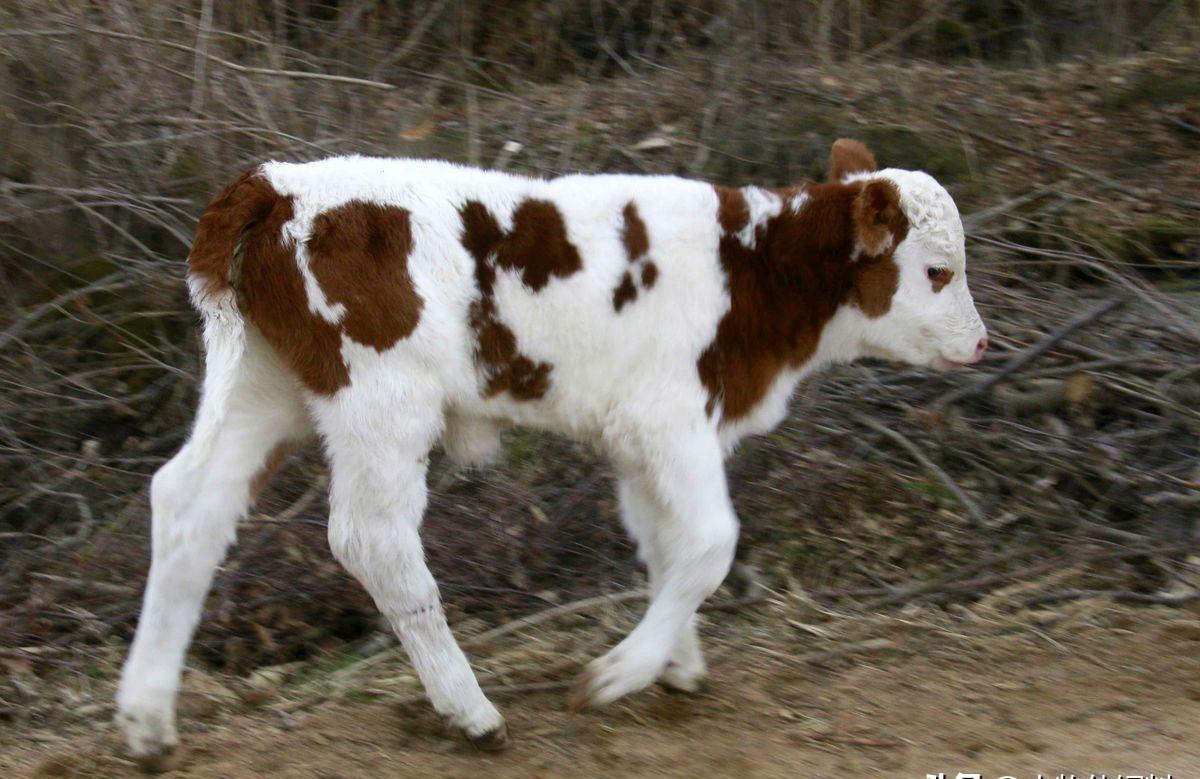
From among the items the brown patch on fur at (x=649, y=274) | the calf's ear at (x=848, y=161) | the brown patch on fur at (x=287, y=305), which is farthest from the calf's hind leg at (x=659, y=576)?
the calf's ear at (x=848, y=161)

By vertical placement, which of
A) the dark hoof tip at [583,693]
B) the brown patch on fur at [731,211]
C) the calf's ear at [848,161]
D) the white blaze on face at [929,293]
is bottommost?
the dark hoof tip at [583,693]

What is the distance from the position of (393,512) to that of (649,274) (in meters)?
1.19

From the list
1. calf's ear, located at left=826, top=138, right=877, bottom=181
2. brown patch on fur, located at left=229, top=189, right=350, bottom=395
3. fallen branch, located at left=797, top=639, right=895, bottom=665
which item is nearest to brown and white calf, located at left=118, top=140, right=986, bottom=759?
brown patch on fur, located at left=229, top=189, right=350, bottom=395

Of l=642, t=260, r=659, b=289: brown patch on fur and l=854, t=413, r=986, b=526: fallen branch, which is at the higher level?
l=642, t=260, r=659, b=289: brown patch on fur

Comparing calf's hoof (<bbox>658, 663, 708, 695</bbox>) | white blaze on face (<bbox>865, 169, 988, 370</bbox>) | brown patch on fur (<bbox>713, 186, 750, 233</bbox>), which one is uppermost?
brown patch on fur (<bbox>713, 186, 750, 233</bbox>)

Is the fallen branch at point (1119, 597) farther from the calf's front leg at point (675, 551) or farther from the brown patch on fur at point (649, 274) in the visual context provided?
the brown patch on fur at point (649, 274)

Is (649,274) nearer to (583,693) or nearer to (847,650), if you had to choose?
(583,693)

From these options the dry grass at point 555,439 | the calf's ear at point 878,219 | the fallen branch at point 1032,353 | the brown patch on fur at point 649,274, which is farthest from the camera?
the fallen branch at point 1032,353

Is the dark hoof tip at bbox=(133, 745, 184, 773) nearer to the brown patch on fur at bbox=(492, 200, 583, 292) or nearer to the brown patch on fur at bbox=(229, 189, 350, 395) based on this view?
the brown patch on fur at bbox=(229, 189, 350, 395)

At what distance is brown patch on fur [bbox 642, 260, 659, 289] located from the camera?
4.51 meters

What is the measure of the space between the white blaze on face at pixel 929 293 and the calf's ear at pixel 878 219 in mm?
37

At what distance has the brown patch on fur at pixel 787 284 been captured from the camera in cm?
467

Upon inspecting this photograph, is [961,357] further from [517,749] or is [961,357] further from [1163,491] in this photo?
[517,749]

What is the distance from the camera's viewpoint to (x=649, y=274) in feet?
14.8
